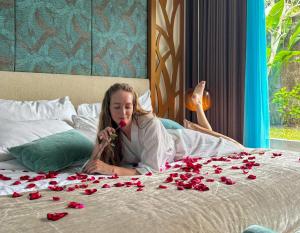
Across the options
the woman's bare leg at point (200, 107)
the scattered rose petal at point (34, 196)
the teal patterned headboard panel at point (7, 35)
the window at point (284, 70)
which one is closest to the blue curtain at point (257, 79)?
the window at point (284, 70)

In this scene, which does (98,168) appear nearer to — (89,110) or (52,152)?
(52,152)

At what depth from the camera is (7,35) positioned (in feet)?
8.63

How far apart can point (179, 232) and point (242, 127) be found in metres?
2.98

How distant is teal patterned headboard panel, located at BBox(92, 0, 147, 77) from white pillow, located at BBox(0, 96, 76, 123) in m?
0.64

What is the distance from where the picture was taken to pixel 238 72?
152 inches

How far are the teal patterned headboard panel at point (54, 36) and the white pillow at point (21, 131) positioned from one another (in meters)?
0.72

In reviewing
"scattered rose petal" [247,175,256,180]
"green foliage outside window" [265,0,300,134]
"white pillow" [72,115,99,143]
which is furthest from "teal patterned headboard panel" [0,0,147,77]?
"scattered rose petal" [247,175,256,180]

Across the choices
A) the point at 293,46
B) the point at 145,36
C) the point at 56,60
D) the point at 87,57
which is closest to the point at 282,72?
the point at 293,46

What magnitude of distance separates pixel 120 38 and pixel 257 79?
1.54m

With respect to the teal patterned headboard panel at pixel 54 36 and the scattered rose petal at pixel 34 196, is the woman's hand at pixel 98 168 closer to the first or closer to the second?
the scattered rose petal at pixel 34 196

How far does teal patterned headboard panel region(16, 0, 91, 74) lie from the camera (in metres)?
2.73

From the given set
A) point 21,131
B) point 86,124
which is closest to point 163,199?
point 21,131

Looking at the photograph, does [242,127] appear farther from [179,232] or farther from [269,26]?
[179,232]

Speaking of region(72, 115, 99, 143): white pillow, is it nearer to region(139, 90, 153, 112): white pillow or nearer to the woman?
the woman
